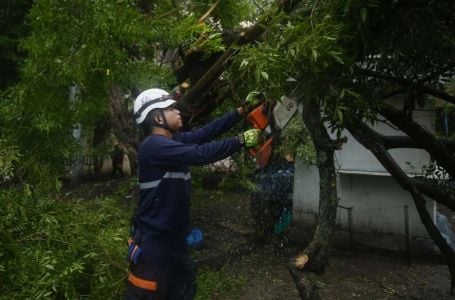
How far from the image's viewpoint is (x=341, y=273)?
716cm

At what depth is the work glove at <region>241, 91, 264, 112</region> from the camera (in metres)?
3.33

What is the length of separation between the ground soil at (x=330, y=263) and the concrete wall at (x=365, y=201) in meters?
0.21

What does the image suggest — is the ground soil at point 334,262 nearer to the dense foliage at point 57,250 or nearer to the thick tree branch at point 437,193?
the thick tree branch at point 437,193

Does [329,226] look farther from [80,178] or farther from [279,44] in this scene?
[80,178]

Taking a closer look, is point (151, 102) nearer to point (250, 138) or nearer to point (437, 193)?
point (250, 138)

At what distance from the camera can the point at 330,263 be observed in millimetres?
7551

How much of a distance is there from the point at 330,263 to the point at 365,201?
161 cm

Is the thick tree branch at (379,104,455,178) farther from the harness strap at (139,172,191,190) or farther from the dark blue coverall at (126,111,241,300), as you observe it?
the harness strap at (139,172,191,190)

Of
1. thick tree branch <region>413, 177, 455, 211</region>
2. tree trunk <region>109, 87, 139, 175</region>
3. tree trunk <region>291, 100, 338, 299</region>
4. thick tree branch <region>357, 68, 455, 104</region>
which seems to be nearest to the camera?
thick tree branch <region>357, 68, 455, 104</region>

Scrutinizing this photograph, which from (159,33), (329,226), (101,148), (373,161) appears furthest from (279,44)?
(101,148)

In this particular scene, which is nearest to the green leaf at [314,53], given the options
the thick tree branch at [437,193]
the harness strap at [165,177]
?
the harness strap at [165,177]

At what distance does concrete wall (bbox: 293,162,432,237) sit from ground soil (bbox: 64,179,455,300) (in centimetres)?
21

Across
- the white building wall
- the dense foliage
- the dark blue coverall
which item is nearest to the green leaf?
the dark blue coverall

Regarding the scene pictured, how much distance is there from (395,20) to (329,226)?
1788mm
